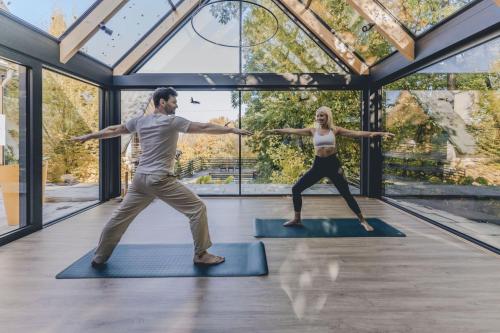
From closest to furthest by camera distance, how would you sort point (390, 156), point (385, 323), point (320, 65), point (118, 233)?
point (385, 323) < point (118, 233) < point (390, 156) < point (320, 65)

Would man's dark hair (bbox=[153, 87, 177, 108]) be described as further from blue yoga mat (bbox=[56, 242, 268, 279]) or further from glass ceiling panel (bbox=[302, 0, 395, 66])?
glass ceiling panel (bbox=[302, 0, 395, 66])

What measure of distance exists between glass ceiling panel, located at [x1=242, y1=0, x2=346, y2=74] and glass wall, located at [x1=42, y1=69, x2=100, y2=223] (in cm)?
298

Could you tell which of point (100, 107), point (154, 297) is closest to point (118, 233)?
point (154, 297)

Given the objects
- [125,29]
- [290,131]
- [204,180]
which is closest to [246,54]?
[125,29]

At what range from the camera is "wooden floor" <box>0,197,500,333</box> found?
2209mm

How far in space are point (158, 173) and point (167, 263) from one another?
865 mm

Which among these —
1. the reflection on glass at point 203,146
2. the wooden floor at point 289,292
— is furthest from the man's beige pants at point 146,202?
the reflection on glass at point 203,146

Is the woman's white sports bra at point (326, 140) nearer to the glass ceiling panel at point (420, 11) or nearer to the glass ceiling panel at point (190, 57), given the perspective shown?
the glass ceiling panel at point (420, 11)

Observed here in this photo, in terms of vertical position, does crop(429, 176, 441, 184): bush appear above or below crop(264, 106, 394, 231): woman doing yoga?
below

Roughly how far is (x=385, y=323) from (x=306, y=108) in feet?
18.0

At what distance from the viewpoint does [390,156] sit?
249 inches

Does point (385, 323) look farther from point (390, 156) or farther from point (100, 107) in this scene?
point (100, 107)

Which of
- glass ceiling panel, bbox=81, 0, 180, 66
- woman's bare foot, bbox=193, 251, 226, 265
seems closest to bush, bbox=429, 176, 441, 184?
woman's bare foot, bbox=193, 251, 226, 265

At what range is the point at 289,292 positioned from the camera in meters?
2.66
